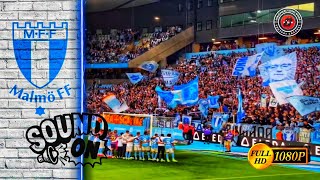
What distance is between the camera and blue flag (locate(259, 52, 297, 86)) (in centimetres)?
414

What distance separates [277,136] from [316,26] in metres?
0.99

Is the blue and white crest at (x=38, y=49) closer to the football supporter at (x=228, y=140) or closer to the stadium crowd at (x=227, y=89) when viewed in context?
the stadium crowd at (x=227, y=89)

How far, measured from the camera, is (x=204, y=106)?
4.16 m

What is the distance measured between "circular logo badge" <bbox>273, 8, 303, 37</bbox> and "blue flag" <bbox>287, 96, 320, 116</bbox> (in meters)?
0.55

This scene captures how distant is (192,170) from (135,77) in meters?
0.92

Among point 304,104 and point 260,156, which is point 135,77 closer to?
point 260,156

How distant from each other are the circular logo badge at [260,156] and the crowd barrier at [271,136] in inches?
1.8

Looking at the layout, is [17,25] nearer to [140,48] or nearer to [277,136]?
[140,48]

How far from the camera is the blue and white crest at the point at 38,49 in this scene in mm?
3775

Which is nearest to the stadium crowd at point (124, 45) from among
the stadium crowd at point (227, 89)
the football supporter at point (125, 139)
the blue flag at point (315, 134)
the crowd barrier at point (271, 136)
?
the stadium crowd at point (227, 89)

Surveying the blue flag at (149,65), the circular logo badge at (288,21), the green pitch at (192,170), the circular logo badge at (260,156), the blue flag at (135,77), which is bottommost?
the green pitch at (192,170)

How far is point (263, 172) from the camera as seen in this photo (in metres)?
4.14

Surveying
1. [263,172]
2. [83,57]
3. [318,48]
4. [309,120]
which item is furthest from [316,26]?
[83,57]

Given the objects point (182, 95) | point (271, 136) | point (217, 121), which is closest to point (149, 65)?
point (182, 95)
